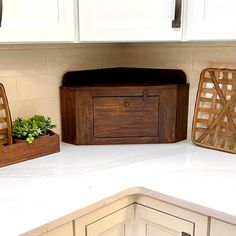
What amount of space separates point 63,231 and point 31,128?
0.57 meters

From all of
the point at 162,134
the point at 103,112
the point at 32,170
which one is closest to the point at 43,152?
the point at 32,170

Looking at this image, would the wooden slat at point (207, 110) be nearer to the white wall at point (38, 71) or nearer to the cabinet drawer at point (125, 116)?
the cabinet drawer at point (125, 116)

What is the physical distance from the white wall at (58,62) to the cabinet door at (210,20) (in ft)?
1.11

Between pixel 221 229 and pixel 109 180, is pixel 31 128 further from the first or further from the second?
pixel 221 229

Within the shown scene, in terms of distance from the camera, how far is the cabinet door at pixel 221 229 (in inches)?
41.2

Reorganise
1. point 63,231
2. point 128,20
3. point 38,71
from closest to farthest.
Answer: point 63,231 < point 128,20 < point 38,71

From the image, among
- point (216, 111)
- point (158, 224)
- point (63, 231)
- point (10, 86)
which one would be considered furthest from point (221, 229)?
point (10, 86)

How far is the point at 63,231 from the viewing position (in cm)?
106

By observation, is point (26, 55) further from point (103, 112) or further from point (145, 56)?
point (145, 56)

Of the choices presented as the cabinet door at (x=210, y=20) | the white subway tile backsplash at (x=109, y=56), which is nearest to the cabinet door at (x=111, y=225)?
the cabinet door at (x=210, y=20)

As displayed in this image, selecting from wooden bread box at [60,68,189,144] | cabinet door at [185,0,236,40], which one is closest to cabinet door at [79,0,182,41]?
cabinet door at [185,0,236,40]

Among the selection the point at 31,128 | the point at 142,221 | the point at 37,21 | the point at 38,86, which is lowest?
the point at 142,221

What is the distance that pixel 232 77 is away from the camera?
5.19 ft

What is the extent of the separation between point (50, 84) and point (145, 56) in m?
0.53
